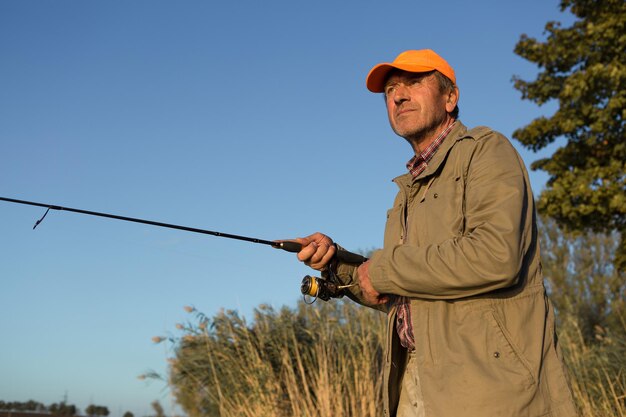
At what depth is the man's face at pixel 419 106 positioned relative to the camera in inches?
118

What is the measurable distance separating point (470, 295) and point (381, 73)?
49.8 inches

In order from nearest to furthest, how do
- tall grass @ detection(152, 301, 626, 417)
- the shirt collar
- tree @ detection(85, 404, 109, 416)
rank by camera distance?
the shirt collar, tall grass @ detection(152, 301, 626, 417), tree @ detection(85, 404, 109, 416)

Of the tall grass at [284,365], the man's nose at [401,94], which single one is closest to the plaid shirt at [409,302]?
the man's nose at [401,94]

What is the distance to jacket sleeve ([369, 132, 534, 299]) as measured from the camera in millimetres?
2258

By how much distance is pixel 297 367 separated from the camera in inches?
277

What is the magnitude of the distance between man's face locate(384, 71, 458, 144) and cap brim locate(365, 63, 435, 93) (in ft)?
0.22

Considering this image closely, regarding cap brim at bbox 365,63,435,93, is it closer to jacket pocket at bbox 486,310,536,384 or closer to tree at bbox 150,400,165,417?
jacket pocket at bbox 486,310,536,384

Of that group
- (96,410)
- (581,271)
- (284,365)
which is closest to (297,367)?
(284,365)

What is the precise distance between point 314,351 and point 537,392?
477 centimetres

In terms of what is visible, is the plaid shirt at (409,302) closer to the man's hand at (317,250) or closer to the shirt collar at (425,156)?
the shirt collar at (425,156)

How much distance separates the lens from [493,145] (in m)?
2.53

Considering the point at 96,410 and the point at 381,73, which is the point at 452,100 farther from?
the point at 96,410

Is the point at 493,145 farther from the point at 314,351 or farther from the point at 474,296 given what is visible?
the point at 314,351

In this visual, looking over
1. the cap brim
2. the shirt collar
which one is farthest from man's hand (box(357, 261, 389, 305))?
the cap brim
